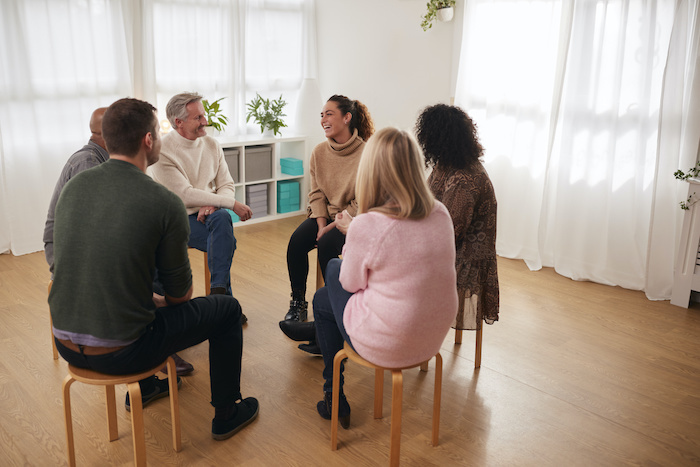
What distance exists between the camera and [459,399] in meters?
2.51

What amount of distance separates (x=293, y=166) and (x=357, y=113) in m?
2.28

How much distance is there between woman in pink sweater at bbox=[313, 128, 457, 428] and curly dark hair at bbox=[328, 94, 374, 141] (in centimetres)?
121

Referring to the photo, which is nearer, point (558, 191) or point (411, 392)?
point (411, 392)

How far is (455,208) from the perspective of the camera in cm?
244

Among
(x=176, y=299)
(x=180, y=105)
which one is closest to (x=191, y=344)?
(x=176, y=299)

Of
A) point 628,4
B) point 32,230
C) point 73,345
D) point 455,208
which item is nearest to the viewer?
point 73,345

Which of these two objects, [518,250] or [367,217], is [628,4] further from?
[367,217]

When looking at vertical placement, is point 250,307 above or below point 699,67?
below

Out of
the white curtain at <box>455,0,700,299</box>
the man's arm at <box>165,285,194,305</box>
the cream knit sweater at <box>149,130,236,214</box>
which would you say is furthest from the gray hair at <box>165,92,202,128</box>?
the white curtain at <box>455,0,700,299</box>

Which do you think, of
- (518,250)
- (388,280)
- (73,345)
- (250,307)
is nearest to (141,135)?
(73,345)

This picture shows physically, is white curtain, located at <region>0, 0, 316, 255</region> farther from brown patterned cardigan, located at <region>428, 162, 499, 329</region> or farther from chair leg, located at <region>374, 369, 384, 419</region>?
chair leg, located at <region>374, 369, 384, 419</region>

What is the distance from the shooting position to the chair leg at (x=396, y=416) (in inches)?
75.1

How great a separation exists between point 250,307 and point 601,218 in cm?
232

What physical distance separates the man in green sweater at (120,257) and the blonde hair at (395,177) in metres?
0.58
